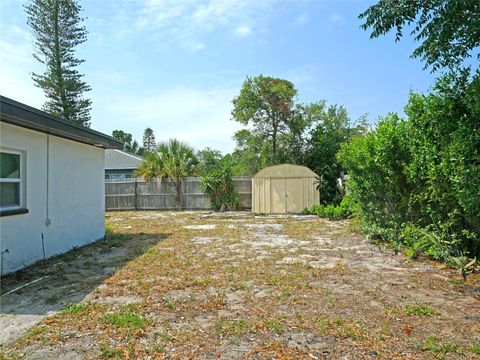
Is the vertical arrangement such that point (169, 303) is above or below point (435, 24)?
below

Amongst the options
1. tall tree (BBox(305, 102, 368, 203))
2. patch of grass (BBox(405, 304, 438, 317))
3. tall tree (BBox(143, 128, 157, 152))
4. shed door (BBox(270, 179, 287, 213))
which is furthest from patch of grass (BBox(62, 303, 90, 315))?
tall tree (BBox(143, 128, 157, 152))

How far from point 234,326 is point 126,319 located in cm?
102

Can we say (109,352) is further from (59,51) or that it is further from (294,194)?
(59,51)

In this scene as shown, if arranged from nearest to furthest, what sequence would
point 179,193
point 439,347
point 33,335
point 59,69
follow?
1. point 439,347
2. point 33,335
3. point 179,193
4. point 59,69

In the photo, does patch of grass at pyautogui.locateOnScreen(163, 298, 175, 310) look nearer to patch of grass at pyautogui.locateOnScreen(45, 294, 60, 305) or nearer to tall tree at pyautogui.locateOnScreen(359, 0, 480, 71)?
patch of grass at pyautogui.locateOnScreen(45, 294, 60, 305)

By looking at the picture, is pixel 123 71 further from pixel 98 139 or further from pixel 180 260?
pixel 180 260

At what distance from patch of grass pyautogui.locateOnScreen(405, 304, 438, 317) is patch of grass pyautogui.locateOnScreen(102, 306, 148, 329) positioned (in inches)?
98.1

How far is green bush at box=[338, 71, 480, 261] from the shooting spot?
13.1 ft

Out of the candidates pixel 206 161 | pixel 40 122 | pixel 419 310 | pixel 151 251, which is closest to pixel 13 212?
pixel 40 122

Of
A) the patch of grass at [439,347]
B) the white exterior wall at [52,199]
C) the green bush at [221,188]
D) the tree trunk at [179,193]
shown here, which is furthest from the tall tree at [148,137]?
the patch of grass at [439,347]

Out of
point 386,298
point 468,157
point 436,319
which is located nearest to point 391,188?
point 468,157

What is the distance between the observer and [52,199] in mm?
6133

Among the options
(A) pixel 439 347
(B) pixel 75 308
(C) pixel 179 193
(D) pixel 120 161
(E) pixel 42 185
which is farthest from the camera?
(D) pixel 120 161

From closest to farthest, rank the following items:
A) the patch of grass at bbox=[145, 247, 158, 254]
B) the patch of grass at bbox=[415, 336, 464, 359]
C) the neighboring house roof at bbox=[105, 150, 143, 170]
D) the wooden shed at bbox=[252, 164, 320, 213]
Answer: the patch of grass at bbox=[415, 336, 464, 359] < the patch of grass at bbox=[145, 247, 158, 254] < the wooden shed at bbox=[252, 164, 320, 213] < the neighboring house roof at bbox=[105, 150, 143, 170]
